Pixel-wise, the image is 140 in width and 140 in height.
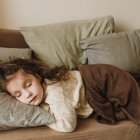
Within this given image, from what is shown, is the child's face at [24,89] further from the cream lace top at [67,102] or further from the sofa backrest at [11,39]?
the sofa backrest at [11,39]

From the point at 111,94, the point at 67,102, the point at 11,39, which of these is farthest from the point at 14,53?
the point at 111,94

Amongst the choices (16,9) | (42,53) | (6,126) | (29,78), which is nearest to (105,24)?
(42,53)

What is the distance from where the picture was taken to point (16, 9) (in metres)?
1.97

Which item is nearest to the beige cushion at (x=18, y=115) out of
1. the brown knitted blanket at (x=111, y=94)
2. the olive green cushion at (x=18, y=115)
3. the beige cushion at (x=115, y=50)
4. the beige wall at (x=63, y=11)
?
the olive green cushion at (x=18, y=115)

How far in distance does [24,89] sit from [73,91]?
0.89 ft

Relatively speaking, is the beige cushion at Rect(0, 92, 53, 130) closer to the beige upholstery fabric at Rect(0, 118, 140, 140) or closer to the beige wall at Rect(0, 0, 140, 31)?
the beige upholstery fabric at Rect(0, 118, 140, 140)

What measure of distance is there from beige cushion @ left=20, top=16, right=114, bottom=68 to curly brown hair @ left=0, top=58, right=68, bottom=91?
241 millimetres

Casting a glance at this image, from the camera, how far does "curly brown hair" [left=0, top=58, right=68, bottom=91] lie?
4.57 ft

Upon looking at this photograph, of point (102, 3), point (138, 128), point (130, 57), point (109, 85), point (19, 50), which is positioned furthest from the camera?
point (102, 3)

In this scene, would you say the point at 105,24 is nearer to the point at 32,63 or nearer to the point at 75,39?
the point at 75,39

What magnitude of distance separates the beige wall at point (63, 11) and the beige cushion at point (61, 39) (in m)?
0.15

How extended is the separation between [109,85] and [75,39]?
0.49 metres

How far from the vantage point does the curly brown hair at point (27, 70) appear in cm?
139

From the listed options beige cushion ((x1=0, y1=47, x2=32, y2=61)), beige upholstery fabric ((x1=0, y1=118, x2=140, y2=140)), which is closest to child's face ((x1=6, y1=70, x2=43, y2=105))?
beige upholstery fabric ((x1=0, y1=118, x2=140, y2=140))
